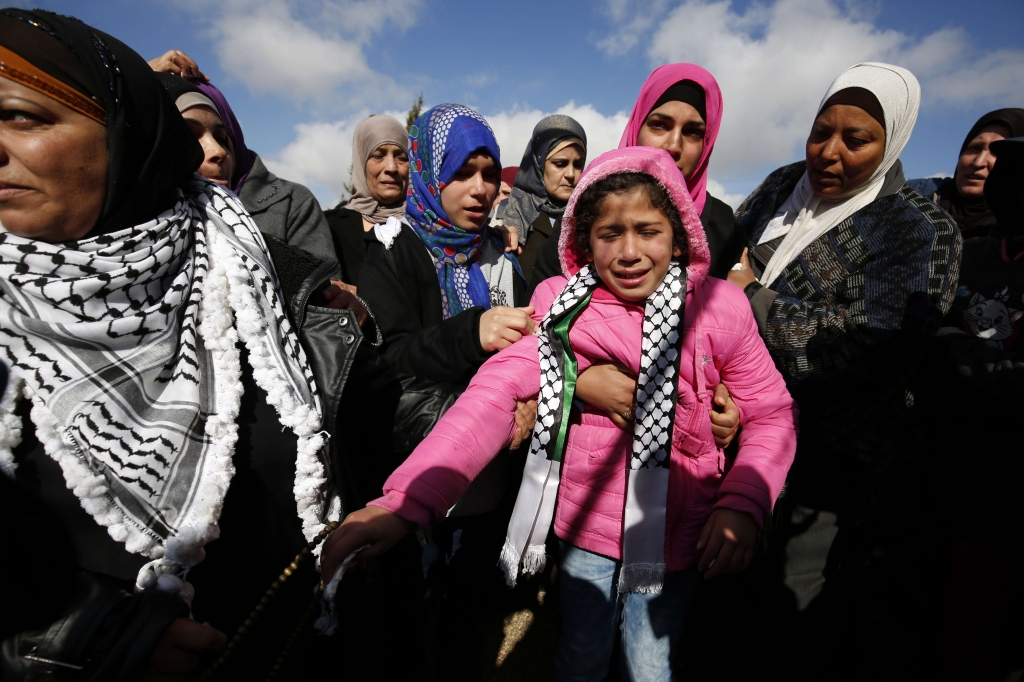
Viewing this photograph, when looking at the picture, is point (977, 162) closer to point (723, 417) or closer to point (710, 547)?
point (723, 417)

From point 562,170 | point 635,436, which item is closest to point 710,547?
point 635,436

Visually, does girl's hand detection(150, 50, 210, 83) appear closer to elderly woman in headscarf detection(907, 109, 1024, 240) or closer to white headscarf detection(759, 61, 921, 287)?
white headscarf detection(759, 61, 921, 287)

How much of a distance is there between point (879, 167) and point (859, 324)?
85 centimetres

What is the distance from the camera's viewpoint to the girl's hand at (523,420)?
1.63 meters

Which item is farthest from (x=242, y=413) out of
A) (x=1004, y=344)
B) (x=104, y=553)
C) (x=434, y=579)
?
(x=1004, y=344)

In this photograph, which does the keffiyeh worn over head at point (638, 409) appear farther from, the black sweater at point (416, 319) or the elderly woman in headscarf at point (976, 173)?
the elderly woman in headscarf at point (976, 173)

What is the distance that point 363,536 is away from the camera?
117 centimetres

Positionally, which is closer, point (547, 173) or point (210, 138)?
point (210, 138)

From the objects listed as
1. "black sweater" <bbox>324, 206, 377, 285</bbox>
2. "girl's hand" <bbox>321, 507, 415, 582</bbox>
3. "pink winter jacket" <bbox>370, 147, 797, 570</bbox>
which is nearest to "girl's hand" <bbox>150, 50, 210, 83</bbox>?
"black sweater" <bbox>324, 206, 377, 285</bbox>

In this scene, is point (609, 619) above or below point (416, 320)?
below

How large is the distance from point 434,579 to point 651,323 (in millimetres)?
1839

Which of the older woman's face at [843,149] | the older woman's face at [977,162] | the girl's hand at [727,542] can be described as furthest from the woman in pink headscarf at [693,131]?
the older woman's face at [977,162]

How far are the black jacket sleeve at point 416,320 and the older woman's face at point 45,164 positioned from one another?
100cm

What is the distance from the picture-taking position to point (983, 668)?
85.6 inches
